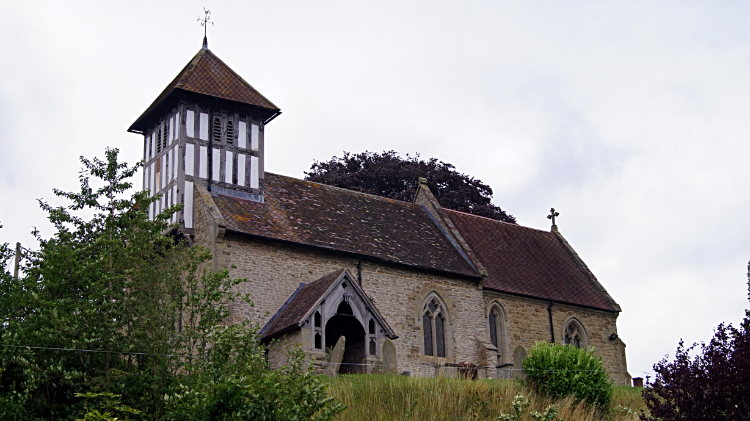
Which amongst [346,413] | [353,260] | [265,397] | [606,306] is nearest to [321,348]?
[353,260]

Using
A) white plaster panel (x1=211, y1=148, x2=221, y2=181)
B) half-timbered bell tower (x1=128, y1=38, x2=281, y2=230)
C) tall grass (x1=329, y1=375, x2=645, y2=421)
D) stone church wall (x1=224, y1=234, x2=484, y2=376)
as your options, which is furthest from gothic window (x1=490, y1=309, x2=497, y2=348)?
white plaster panel (x1=211, y1=148, x2=221, y2=181)

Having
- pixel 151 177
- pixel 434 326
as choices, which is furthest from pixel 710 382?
pixel 151 177

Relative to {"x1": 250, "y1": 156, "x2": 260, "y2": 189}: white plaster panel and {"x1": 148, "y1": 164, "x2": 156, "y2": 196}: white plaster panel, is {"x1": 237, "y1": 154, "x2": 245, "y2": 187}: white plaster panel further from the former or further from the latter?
{"x1": 148, "y1": 164, "x2": 156, "y2": 196}: white plaster panel

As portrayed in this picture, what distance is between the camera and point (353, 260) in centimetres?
2678

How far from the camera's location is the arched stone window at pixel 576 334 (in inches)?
1298

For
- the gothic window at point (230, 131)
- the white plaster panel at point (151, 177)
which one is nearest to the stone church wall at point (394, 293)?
the gothic window at point (230, 131)

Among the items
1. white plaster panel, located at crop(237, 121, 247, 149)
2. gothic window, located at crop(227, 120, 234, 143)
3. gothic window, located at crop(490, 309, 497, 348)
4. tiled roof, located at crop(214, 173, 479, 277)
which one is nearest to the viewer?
tiled roof, located at crop(214, 173, 479, 277)

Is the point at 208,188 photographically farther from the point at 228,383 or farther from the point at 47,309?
the point at 228,383

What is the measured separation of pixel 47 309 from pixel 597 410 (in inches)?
510

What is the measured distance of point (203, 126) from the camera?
27.5 m

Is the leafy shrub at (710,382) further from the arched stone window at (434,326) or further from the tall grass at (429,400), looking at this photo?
the arched stone window at (434,326)

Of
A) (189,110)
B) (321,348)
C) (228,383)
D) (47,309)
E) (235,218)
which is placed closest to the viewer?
(228,383)

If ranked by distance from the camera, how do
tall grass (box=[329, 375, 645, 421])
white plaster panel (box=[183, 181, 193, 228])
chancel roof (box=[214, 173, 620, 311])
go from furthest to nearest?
chancel roof (box=[214, 173, 620, 311]), white plaster panel (box=[183, 181, 193, 228]), tall grass (box=[329, 375, 645, 421])

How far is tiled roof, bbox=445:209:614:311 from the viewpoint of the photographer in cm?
3216
